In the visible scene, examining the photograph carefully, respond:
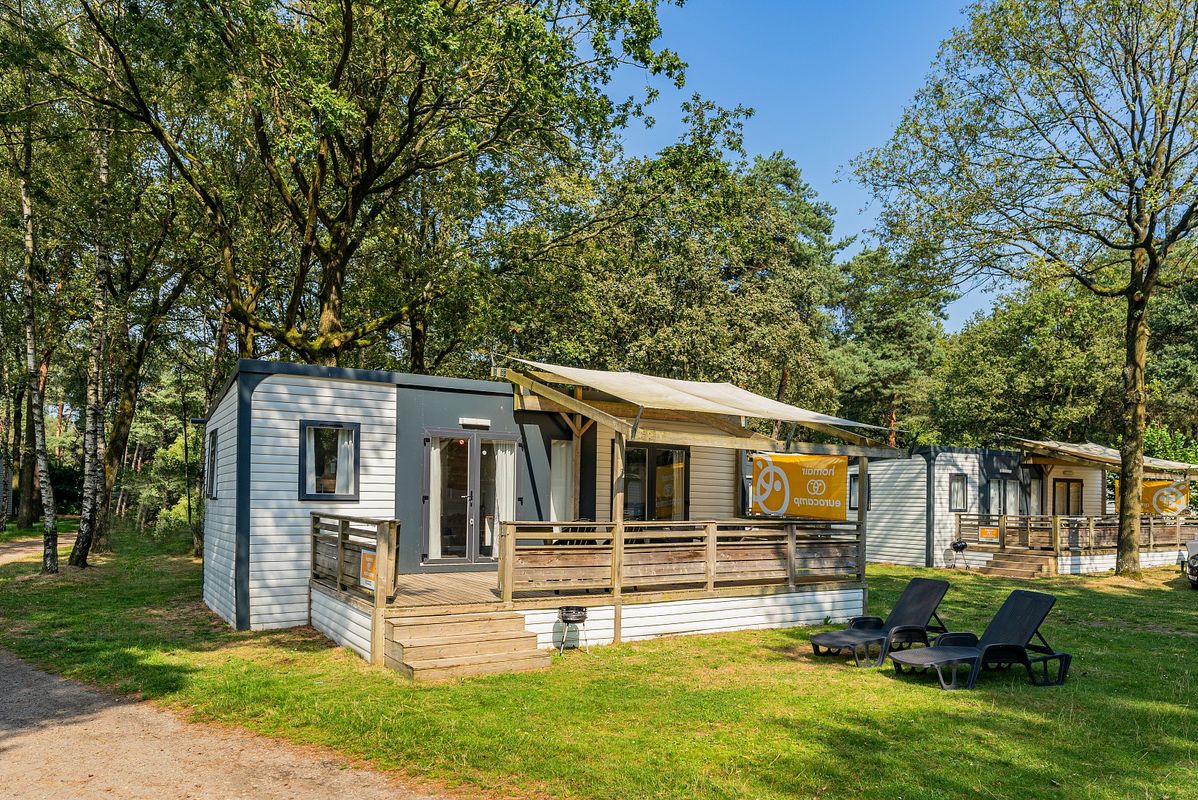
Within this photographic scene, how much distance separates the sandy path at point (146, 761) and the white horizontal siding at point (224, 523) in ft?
10.7

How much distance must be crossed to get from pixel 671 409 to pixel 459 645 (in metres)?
3.54

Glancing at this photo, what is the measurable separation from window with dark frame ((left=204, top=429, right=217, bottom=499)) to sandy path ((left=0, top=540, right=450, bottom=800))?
5403mm

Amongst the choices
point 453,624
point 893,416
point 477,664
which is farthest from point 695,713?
point 893,416

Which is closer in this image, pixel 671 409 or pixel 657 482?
pixel 671 409

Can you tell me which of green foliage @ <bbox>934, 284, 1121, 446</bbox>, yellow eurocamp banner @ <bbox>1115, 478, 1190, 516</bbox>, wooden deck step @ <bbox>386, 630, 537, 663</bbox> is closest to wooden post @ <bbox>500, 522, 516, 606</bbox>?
wooden deck step @ <bbox>386, 630, 537, 663</bbox>

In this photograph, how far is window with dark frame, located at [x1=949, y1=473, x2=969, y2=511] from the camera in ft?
69.4

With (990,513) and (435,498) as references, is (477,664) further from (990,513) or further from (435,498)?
(990,513)

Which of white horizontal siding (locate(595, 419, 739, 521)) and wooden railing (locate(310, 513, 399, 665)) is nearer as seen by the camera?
wooden railing (locate(310, 513, 399, 665))

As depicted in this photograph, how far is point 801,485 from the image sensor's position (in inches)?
503

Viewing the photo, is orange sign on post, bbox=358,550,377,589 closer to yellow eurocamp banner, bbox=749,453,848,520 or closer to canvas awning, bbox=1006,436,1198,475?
yellow eurocamp banner, bbox=749,453,848,520

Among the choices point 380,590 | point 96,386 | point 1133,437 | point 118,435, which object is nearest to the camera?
point 380,590

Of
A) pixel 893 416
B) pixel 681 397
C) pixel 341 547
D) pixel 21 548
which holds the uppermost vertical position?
pixel 681 397

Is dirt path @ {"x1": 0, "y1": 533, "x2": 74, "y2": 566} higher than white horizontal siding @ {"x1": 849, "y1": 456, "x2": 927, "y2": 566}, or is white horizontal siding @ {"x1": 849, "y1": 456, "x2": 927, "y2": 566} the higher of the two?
white horizontal siding @ {"x1": 849, "y1": 456, "x2": 927, "y2": 566}

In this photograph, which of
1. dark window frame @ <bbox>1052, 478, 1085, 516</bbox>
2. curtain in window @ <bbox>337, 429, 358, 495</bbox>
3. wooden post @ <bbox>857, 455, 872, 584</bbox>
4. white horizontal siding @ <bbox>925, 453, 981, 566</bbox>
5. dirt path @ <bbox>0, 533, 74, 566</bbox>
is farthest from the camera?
dark window frame @ <bbox>1052, 478, 1085, 516</bbox>
